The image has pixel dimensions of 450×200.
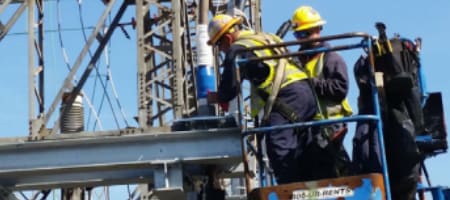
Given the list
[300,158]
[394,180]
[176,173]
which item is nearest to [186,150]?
[176,173]

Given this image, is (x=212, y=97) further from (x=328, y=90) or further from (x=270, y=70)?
(x=328, y=90)

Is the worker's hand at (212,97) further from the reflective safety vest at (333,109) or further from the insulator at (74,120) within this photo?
the insulator at (74,120)

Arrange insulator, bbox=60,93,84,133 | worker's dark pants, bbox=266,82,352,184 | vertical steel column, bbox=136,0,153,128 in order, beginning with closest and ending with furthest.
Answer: worker's dark pants, bbox=266,82,352,184 < vertical steel column, bbox=136,0,153,128 < insulator, bbox=60,93,84,133

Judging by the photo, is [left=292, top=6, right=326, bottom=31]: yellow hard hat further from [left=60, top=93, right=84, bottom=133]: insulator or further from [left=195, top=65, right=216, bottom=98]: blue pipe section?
[left=60, top=93, right=84, bottom=133]: insulator

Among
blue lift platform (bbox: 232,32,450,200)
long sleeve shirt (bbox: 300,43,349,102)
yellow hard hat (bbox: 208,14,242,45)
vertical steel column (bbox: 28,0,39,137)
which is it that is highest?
vertical steel column (bbox: 28,0,39,137)

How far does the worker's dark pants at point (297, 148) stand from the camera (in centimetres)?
895

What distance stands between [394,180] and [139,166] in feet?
10.0

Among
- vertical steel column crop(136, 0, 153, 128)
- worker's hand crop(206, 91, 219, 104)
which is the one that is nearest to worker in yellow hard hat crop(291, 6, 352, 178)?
worker's hand crop(206, 91, 219, 104)

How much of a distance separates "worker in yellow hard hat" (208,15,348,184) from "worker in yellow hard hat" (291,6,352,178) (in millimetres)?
91

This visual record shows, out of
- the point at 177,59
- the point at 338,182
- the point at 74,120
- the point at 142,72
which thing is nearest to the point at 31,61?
the point at 142,72

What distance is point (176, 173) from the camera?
34.4 feet

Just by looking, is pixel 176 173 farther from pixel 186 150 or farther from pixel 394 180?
pixel 394 180

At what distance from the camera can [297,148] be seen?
29.6 ft

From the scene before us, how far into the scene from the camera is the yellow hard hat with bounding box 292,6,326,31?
373 inches
